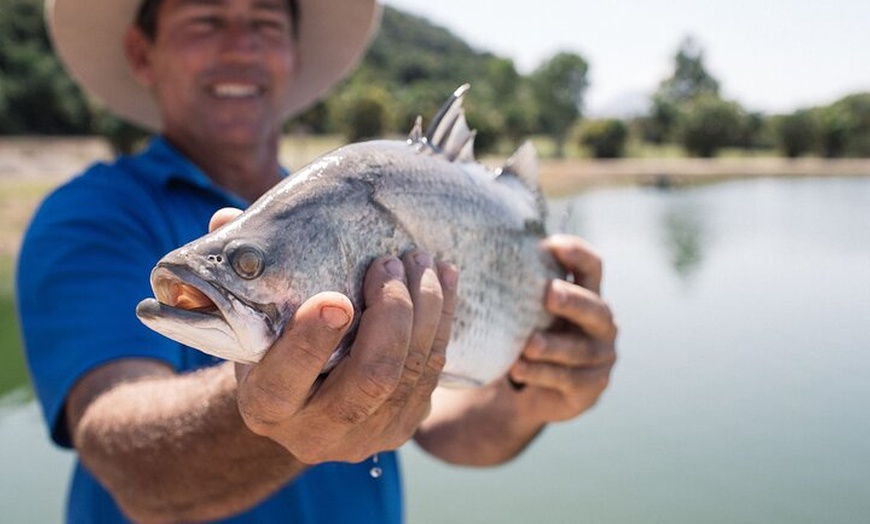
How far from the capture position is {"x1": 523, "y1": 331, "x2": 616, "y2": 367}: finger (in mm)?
2396

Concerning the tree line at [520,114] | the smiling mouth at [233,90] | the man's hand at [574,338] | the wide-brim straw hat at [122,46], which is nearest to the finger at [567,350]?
the man's hand at [574,338]

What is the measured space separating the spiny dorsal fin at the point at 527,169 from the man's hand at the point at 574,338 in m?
0.15

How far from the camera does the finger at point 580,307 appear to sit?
2408 mm

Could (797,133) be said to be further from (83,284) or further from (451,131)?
(83,284)

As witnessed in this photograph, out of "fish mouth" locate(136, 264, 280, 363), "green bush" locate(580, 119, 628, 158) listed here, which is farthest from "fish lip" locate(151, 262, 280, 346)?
"green bush" locate(580, 119, 628, 158)

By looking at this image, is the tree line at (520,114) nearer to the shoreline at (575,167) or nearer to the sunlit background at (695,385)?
the shoreline at (575,167)

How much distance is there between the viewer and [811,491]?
7090 mm

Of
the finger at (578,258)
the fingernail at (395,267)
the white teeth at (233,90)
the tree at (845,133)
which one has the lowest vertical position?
the tree at (845,133)

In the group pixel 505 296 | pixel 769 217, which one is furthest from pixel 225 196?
pixel 769 217

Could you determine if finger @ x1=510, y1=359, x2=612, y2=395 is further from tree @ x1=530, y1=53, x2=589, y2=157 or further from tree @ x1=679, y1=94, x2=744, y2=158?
tree @ x1=679, y1=94, x2=744, y2=158

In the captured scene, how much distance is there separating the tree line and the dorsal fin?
1434 inches

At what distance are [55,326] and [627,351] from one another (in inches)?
356

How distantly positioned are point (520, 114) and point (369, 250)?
53.8 metres

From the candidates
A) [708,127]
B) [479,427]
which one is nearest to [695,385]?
[479,427]
